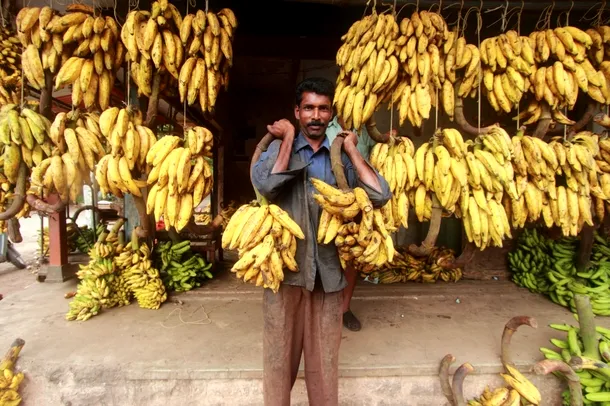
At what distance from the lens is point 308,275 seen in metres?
1.90

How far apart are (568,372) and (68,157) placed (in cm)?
411

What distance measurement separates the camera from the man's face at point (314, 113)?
1.82 metres

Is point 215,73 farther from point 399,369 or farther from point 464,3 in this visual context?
point 399,369

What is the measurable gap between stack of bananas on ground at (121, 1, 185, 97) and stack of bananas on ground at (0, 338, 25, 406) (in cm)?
230

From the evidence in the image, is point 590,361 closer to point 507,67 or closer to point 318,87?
point 507,67

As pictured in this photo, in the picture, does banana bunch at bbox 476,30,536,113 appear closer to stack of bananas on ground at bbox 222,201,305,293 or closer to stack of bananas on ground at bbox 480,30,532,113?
stack of bananas on ground at bbox 480,30,532,113

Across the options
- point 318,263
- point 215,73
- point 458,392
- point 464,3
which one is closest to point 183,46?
point 215,73

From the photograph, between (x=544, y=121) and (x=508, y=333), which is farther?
(x=544, y=121)

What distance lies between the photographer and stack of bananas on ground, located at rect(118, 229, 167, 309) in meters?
3.38

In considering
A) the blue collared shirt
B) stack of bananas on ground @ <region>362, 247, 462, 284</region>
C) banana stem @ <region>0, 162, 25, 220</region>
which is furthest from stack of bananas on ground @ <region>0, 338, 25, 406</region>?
stack of bananas on ground @ <region>362, 247, 462, 284</region>

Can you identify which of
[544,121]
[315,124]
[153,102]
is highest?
[153,102]

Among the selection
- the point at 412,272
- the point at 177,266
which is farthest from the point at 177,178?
the point at 412,272

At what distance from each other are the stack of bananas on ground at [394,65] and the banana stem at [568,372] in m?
2.05

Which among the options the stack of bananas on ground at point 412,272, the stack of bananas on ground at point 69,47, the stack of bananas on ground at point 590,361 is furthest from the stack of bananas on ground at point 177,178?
the stack of bananas on ground at point 590,361
